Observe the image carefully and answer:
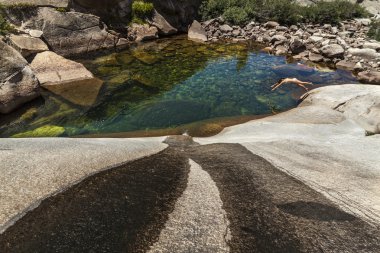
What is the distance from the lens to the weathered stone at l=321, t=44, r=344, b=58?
29.7 meters

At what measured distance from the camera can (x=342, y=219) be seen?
18.2 feet

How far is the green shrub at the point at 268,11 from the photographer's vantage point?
145 feet

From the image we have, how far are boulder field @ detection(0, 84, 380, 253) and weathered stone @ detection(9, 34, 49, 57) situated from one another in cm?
1862

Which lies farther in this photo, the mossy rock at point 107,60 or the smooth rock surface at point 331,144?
the mossy rock at point 107,60

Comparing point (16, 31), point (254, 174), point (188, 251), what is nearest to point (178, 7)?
point (16, 31)

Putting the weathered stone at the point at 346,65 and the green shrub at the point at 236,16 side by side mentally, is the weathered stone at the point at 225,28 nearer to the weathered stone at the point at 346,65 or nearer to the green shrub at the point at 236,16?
the green shrub at the point at 236,16

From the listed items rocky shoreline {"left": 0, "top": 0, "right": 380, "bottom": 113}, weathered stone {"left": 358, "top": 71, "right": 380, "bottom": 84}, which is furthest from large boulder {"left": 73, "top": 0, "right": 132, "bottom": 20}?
weathered stone {"left": 358, "top": 71, "right": 380, "bottom": 84}

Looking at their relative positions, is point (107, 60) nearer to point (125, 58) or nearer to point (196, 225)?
point (125, 58)

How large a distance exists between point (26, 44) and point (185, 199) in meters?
24.6

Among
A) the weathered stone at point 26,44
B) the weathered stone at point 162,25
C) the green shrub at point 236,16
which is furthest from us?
the green shrub at point 236,16

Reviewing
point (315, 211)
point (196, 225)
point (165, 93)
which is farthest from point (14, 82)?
point (315, 211)

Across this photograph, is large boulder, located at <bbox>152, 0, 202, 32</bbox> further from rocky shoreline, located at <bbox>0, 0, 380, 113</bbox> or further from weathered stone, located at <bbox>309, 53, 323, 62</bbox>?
weathered stone, located at <bbox>309, 53, 323, 62</bbox>

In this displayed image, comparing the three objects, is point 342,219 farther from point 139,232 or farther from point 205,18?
point 205,18

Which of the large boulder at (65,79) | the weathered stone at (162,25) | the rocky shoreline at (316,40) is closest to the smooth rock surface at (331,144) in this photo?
the rocky shoreline at (316,40)
